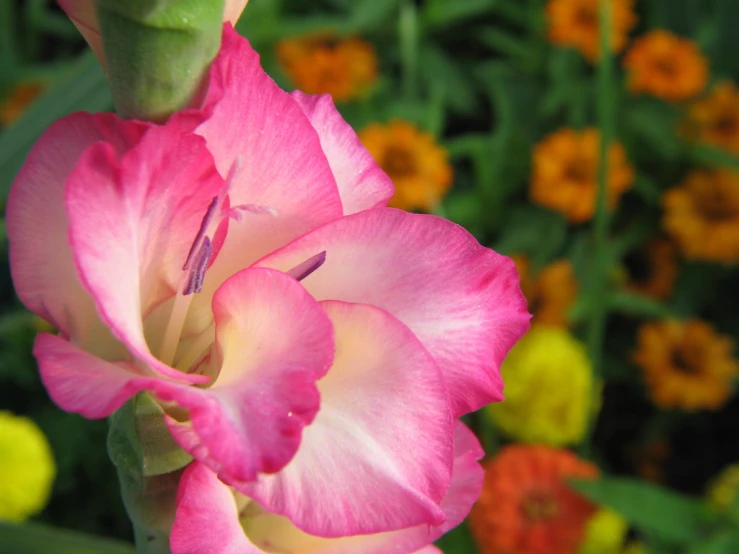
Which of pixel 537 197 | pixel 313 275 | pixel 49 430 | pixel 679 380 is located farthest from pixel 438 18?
pixel 313 275

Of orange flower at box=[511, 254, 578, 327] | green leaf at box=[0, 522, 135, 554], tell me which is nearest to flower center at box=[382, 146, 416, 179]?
orange flower at box=[511, 254, 578, 327]

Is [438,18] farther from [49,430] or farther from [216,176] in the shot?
[216,176]

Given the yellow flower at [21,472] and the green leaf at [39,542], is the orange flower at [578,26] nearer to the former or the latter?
the yellow flower at [21,472]

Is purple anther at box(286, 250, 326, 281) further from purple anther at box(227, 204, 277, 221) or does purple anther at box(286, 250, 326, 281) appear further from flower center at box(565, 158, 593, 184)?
flower center at box(565, 158, 593, 184)

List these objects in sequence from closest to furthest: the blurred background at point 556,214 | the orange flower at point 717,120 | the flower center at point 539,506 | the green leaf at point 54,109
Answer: the green leaf at point 54,109 → the flower center at point 539,506 → the blurred background at point 556,214 → the orange flower at point 717,120

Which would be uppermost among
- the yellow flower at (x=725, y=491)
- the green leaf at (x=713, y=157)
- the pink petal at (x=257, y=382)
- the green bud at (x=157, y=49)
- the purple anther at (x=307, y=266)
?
the green bud at (x=157, y=49)

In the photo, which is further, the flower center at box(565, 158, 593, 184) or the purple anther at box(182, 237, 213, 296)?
the flower center at box(565, 158, 593, 184)

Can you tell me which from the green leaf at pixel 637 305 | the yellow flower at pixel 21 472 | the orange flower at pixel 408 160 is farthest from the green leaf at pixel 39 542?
the green leaf at pixel 637 305
